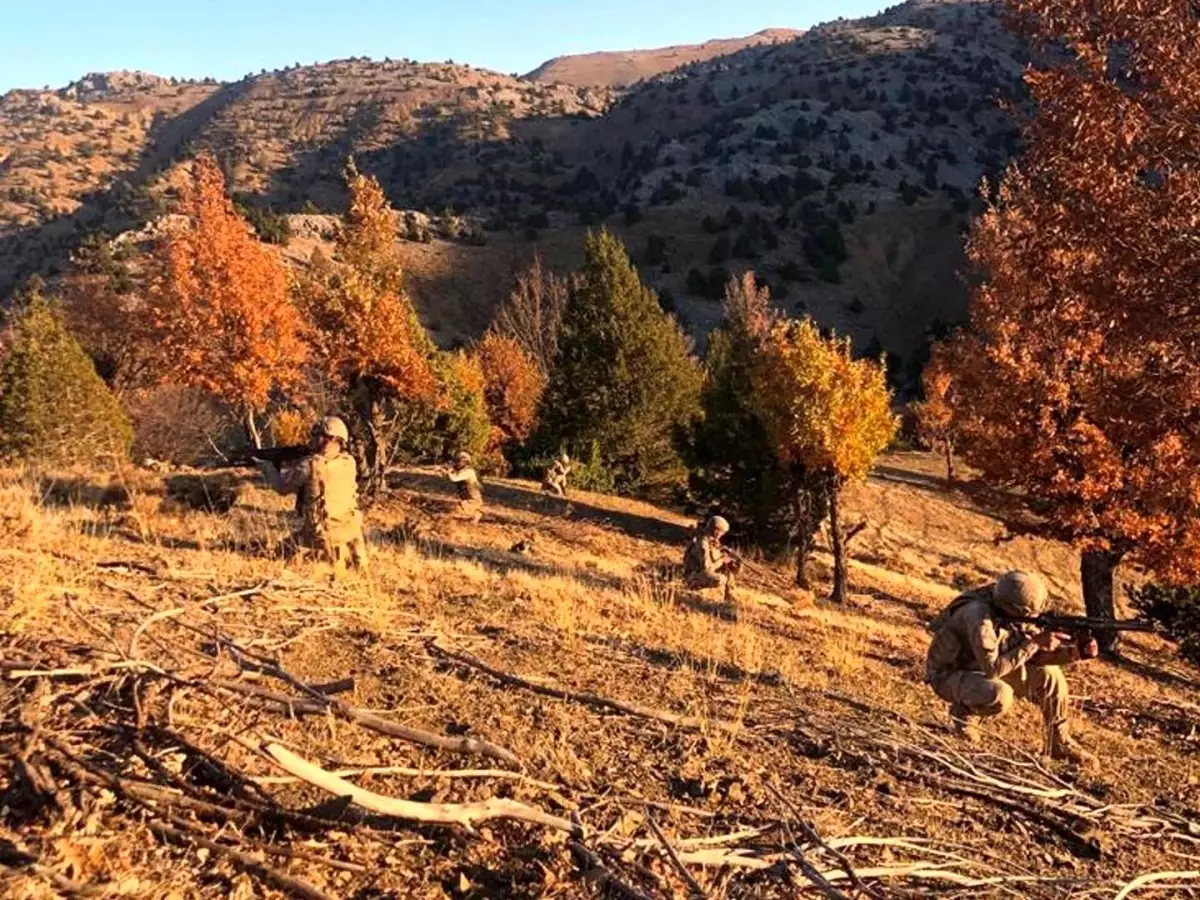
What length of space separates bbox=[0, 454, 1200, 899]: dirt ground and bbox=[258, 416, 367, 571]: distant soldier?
0.54 meters

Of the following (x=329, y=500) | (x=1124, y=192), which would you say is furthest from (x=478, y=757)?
(x=1124, y=192)

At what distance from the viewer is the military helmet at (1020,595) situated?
5910mm

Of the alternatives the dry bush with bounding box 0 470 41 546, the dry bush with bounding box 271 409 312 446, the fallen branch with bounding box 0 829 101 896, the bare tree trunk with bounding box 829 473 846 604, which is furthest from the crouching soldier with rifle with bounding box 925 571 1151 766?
the dry bush with bounding box 271 409 312 446

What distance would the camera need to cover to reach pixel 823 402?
16078 millimetres

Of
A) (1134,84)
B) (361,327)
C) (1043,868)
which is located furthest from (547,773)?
(361,327)

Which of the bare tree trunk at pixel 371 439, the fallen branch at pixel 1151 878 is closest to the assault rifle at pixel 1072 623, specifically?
the fallen branch at pixel 1151 878

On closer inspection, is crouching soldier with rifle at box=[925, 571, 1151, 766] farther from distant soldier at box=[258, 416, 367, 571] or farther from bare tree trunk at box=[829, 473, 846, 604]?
bare tree trunk at box=[829, 473, 846, 604]

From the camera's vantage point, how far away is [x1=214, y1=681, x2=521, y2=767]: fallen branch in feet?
12.1

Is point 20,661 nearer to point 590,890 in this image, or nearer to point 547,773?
point 547,773

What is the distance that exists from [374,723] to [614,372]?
823 inches

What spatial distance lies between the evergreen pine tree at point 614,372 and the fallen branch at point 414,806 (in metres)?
20.6

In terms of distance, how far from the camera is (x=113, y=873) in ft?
8.48

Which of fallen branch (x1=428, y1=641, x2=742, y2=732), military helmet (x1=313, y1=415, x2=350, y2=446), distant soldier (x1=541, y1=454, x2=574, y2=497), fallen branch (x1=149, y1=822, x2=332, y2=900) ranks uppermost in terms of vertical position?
military helmet (x1=313, y1=415, x2=350, y2=446)

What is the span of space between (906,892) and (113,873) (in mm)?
2732
